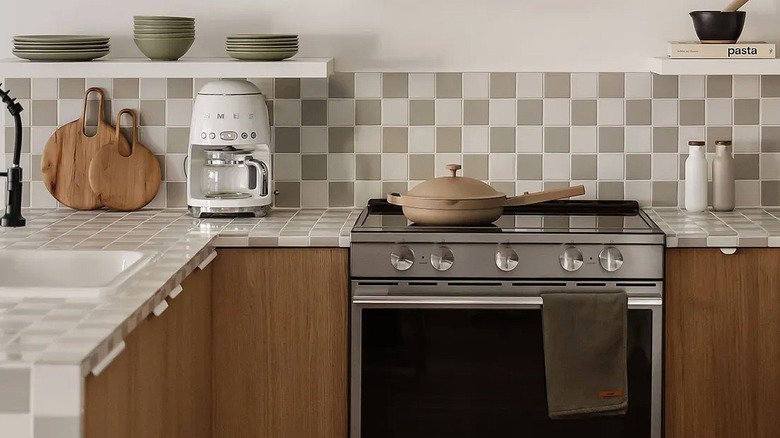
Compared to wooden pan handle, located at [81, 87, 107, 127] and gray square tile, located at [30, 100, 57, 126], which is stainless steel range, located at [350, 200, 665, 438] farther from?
gray square tile, located at [30, 100, 57, 126]

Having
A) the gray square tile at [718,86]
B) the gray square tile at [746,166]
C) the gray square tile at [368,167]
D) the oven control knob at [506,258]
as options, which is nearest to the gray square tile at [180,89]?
the gray square tile at [368,167]

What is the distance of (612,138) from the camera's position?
3.56 metres

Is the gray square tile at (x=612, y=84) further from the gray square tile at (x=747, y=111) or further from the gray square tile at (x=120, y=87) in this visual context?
the gray square tile at (x=120, y=87)

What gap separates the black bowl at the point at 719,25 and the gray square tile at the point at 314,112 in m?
1.17

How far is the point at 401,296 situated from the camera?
297 centimetres

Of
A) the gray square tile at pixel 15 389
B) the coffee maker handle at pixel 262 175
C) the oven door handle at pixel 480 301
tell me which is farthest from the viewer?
the coffee maker handle at pixel 262 175

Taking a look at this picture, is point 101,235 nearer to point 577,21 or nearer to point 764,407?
point 577,21

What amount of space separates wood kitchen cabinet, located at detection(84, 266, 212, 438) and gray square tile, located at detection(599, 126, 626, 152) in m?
1.33

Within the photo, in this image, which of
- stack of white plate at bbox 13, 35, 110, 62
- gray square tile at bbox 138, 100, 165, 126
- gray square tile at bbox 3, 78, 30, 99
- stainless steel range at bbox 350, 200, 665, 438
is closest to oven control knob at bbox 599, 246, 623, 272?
stainless steel range at bbox 350, 200, 665, 438

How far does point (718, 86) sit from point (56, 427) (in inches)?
97.7

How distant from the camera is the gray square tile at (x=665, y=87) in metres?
3.53

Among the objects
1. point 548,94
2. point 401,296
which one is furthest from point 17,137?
point 548,94

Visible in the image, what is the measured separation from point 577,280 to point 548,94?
2.59ft

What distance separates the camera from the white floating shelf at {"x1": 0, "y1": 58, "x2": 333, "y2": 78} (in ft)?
10.5
